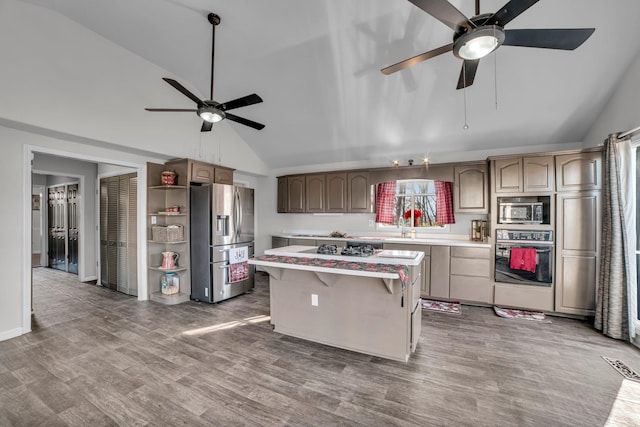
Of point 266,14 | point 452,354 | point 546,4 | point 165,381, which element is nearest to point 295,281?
point 165,381

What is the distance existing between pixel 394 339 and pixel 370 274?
74 centimetres

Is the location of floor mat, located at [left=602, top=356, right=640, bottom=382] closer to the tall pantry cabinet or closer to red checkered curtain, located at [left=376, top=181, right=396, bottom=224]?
red checkered curtain, located at [left=376, top=181, right=396, bottom=224]

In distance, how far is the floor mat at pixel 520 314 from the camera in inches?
141

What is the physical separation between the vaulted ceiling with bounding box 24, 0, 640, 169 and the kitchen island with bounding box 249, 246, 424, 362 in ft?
7.85

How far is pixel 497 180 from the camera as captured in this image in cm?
394

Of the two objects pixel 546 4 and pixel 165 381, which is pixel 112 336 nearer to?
pixel 165 381

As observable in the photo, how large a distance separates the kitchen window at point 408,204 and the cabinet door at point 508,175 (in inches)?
43.1

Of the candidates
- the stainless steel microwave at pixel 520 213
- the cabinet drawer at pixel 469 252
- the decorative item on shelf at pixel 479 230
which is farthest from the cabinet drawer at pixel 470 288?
the stainless steel microwave at pixel 520 213

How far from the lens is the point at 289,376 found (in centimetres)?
229

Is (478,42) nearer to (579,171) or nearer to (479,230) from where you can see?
(579,171)

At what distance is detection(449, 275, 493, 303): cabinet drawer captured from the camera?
3977 mm

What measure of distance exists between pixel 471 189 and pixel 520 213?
79cm

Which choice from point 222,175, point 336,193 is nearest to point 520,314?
point 336,193

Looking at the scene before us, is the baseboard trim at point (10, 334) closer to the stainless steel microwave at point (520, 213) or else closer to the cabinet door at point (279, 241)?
the cabinet door at point (279, 241)
